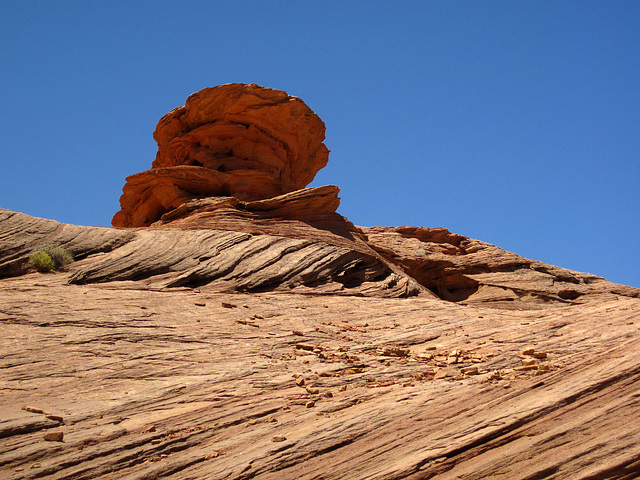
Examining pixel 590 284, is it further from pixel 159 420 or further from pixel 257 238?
pixel 159 420

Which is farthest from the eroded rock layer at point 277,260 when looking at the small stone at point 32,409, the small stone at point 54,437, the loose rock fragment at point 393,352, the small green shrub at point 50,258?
the small stone at point 54,437

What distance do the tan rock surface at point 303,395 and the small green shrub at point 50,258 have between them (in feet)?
10.7

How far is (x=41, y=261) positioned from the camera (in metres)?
18.4

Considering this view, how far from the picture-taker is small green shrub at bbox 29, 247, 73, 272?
1844cm

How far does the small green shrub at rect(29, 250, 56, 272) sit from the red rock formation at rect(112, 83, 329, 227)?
356 inches

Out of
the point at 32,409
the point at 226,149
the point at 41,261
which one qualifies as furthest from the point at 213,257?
the point at 226,149

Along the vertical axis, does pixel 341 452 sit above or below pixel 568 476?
above

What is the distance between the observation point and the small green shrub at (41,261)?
60.4 feet

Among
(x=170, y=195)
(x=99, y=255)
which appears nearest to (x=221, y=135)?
(x=170, y=195)

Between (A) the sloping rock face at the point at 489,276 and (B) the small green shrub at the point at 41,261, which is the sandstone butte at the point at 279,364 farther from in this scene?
(A) the sloping rock face at the point at 489,276

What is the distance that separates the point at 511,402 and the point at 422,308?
831 cm

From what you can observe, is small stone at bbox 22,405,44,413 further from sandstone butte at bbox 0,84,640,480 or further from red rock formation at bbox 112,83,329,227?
red rock formation at bbox 112,83,329,227

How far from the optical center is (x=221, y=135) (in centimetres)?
3075

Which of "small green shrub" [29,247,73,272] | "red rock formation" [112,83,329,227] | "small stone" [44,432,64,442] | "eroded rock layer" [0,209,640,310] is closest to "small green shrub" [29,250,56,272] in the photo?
"small green shrub" [29,247,73,272]
